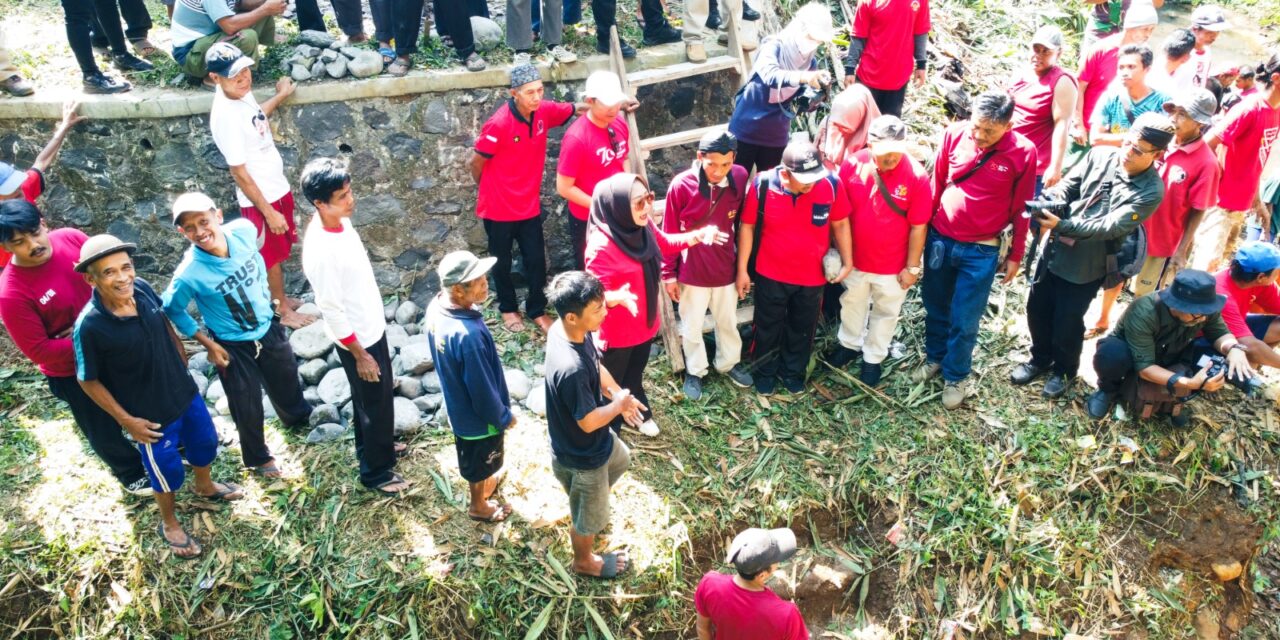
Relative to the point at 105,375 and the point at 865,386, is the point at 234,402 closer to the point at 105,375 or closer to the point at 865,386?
the point at 105,375

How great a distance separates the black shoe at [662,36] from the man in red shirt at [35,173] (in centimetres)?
455

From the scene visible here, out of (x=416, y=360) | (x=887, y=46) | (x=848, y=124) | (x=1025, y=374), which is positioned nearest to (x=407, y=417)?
(x=416, y=360)

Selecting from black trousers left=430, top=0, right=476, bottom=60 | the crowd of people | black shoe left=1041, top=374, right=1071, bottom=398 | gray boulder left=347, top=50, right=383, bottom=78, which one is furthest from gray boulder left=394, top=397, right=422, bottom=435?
black shoe left=1041, top=374, right=1071, bottom=398

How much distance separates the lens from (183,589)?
495cm

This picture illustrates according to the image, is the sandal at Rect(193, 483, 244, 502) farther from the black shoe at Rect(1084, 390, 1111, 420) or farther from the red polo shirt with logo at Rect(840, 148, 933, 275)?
the black shoe at Rect(1084, 390, 1111, 420)

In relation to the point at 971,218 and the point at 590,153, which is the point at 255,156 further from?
the point at 971,218

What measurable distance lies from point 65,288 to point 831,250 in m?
4.70

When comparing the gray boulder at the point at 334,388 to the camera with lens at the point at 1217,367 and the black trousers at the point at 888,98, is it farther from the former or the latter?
the camera with lens at the point at 1217,367

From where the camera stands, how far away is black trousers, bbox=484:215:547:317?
6.58m

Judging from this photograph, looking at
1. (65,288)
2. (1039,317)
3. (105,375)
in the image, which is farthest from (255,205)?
(1039,317)

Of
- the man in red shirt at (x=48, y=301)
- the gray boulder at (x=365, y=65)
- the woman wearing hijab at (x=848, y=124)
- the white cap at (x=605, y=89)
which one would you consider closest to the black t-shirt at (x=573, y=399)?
the white cap at (x=605, y=89)

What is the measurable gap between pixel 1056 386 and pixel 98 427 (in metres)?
6.43

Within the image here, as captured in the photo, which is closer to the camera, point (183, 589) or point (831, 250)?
point (183, 589)

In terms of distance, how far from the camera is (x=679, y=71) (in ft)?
22.7
